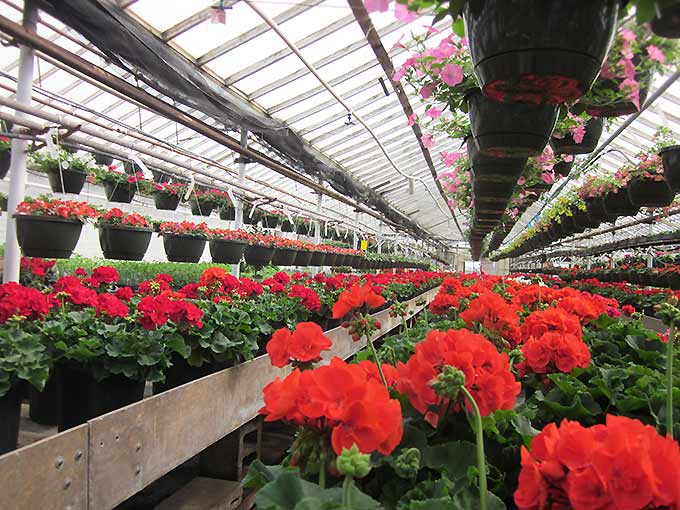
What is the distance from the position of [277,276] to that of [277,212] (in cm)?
414

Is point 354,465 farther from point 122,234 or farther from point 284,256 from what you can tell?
point 284,256

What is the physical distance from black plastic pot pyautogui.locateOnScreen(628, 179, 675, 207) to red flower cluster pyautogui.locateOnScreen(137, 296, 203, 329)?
3.17 metres

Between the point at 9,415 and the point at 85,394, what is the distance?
31 cm

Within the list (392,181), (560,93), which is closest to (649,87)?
(560,93)

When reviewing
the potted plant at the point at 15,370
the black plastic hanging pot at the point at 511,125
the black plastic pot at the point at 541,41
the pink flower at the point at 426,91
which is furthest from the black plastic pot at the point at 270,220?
the black plastic pot at the point at 541,41

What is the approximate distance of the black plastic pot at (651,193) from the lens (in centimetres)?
359

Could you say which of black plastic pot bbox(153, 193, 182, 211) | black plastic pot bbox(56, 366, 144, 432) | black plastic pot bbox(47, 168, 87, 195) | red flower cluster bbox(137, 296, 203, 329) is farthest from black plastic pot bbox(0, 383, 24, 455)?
black plastic pot bbox(153, 193, 182, 211)

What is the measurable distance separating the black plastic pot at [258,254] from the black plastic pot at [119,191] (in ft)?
3.86

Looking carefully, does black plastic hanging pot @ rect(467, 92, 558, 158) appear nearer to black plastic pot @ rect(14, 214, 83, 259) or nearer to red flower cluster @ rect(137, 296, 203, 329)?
red flower cluster @ rect(137, 296, 203, 329)

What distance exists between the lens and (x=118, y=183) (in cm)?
398

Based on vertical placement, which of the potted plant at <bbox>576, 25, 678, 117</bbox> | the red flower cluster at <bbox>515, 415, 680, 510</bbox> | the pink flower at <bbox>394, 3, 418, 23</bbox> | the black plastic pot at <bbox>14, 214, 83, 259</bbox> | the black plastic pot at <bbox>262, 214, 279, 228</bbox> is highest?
the black plastic pot at <bbox>262, 214, 279, 228</bbox>

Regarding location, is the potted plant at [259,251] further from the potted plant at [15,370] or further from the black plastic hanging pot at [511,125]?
the black plastic hanging pot at [511,125]

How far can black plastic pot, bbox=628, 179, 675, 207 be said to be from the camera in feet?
11.8

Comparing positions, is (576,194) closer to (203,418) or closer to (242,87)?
(242,87)
